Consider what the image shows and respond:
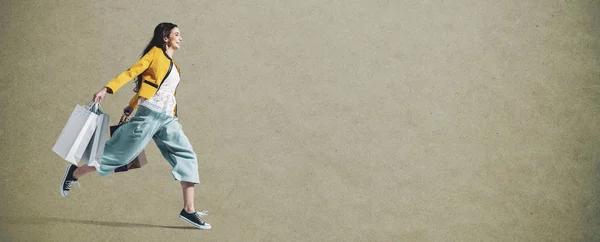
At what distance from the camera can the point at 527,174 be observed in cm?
429

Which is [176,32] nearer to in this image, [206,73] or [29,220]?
[206,73]

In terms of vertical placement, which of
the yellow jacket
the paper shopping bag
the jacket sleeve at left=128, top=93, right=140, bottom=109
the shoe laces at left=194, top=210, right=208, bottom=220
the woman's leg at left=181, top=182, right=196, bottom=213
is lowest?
the shoe laces at left=194, top=210, right=208, bottom=220

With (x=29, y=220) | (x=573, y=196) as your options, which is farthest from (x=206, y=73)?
(x=573, y=196)

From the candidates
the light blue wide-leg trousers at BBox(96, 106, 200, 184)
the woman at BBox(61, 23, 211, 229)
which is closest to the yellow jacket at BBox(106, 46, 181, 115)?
the woman at BBox(61, 23, 211, 229)

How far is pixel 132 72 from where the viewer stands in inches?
145

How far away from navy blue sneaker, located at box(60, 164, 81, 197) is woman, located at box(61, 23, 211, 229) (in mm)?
11

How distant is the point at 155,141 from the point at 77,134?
0.49 metres

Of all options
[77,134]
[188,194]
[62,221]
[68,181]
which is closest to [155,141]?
[188,194]

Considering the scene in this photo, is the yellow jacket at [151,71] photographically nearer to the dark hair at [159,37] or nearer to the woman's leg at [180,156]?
the dark hair at [159,37]

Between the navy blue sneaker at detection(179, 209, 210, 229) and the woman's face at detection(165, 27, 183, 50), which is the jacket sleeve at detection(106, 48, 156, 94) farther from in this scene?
the navy blue sneaker at detection(179, 209, 210, 229)

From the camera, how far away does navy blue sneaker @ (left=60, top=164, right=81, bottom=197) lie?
399 centimetres

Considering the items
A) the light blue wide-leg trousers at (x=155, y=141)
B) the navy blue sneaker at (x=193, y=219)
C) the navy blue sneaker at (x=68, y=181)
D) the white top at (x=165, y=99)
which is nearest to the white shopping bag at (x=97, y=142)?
the light blue wide-leg trousers at (x=155, y=141)

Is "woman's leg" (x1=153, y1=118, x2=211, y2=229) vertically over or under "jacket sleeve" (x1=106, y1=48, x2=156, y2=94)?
under

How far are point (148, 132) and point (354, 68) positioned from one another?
1455 millimetres
